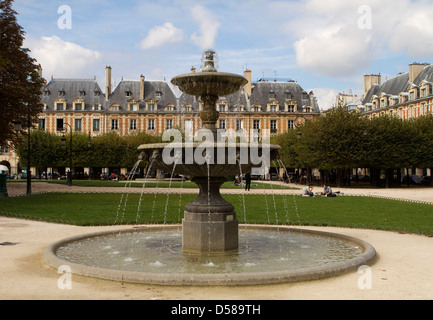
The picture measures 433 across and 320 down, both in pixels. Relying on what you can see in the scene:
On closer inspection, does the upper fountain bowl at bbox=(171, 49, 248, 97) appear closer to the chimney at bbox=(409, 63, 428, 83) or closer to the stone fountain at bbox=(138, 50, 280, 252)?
the stone fountain at bbox=(138, 50, 280, 252)

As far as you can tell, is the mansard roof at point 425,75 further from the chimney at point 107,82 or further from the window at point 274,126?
the chimney at point 107,82

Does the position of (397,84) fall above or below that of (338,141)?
above

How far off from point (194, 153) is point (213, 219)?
5.15 feet

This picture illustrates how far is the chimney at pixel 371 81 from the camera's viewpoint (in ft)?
251

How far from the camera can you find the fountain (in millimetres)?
8077

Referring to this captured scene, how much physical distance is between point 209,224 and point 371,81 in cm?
7393

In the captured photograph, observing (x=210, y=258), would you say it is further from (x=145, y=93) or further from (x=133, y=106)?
(x=145, y=93)

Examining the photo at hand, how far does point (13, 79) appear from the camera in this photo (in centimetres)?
2923

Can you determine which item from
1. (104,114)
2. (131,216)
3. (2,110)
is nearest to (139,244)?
(131,216)

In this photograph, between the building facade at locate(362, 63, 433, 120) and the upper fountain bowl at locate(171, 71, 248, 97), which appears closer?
the upper fountain bowl at locate(171, 71, 248, 97)

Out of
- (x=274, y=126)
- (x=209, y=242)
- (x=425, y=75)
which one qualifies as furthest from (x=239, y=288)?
(x=274, y=126)

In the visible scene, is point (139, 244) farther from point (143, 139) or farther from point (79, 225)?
point (143, 139)

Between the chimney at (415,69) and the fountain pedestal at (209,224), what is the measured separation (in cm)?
5989

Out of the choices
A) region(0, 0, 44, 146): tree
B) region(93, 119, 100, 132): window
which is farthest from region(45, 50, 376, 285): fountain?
region(93, 119, 100, 132): window
